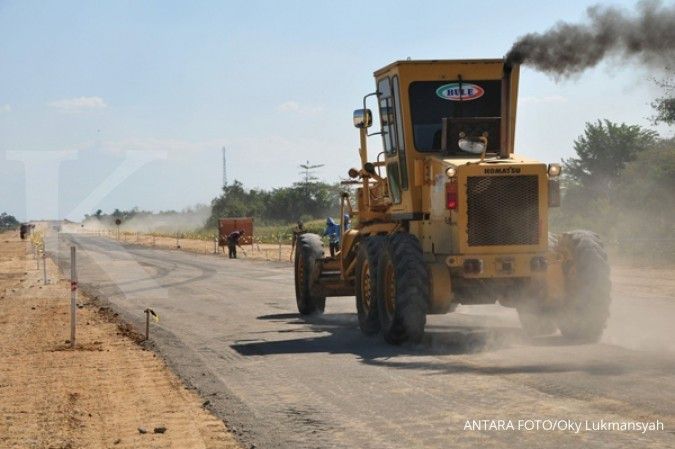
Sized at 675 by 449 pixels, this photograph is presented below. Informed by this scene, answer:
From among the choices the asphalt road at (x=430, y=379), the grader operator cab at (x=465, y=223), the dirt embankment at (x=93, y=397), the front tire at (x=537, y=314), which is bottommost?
the dirt embankment at (x=93, y=397)

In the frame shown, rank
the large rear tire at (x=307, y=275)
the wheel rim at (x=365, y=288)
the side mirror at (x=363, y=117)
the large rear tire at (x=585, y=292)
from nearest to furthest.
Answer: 1. the large rear tire at (x=585, y=292)
2. the wheel rim at (x=365, y=288)
3. the side mirror at (x=363, y=117)
4. the large rear tire at (x=307, y=275)

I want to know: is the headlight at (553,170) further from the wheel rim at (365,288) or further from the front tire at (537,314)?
the wheel rim at (365,288)

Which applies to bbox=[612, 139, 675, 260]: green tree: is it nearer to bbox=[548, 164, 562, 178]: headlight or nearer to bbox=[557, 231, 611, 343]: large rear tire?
bbox=[557, 231, 611, 343]: large rear tire

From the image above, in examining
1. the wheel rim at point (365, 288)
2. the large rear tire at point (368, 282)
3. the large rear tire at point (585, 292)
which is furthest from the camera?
the wheel rim at point (365, 288)

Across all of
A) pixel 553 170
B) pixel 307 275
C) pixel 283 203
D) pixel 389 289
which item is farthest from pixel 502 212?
pixel 283 203

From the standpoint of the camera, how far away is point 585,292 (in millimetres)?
13578

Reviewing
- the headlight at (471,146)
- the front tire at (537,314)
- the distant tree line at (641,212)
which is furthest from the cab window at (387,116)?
the distant tree line at (641,212)

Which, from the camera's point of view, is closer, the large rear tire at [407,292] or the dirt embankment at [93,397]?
the dirt embankment at [93,397]

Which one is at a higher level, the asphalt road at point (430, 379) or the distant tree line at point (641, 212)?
the distant tree line at point (641, 212)

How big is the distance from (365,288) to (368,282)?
18cm

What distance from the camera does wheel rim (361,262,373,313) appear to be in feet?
50.0

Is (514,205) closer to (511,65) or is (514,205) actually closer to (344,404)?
(511,65)

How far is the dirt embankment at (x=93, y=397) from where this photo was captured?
28.2 ft

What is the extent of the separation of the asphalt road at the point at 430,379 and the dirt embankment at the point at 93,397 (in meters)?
0.33
